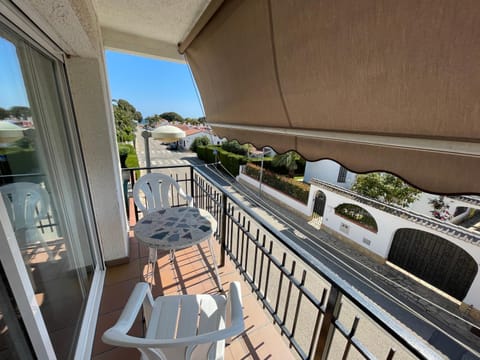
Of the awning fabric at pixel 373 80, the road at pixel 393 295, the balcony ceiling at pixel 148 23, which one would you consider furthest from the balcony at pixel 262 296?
the road at pixel 393 295

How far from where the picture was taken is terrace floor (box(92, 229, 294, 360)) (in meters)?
1.78

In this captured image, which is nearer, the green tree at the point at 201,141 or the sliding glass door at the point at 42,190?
the sliding glass door at the point at 42,190

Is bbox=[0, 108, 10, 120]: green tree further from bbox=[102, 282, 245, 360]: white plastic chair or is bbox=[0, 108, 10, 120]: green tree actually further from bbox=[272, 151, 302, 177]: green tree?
bbox=[272, 151, 302, 177]: green tree

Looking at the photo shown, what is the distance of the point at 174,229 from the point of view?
6.98ft

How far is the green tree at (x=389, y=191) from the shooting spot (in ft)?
32.2

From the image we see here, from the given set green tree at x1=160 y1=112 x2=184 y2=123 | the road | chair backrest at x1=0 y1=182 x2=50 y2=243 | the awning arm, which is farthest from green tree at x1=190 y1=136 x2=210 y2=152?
the awning arm

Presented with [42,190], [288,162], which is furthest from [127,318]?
[288,162]

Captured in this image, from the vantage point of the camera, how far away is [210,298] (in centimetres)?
162

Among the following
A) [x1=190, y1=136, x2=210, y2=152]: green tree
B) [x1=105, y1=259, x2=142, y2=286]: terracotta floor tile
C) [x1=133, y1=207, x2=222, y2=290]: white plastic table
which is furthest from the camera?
[x1=190, y1=136, x2=210, y2=152]: green tree

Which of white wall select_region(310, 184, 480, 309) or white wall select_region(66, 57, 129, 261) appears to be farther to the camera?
white wall select_region(310, 184, 480, 309)

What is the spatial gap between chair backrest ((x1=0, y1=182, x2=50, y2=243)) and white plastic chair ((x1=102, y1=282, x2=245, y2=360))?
2.37 feet

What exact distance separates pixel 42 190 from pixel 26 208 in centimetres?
23

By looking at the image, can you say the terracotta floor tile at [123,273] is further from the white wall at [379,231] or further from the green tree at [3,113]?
the white wall at [379,231]

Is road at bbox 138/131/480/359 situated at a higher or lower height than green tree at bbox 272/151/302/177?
lower
